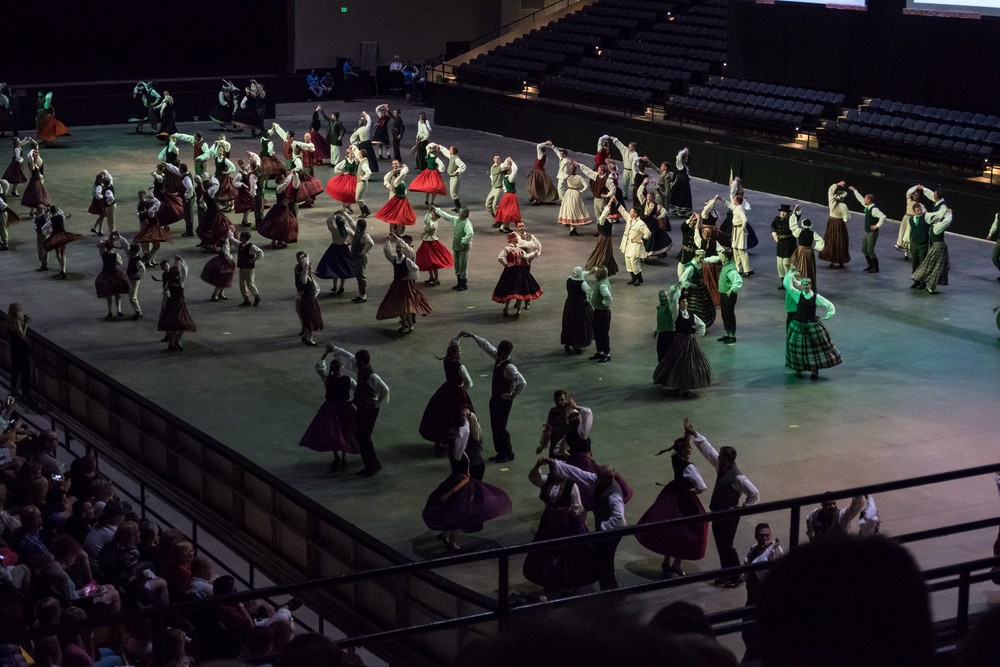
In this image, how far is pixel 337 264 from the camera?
61.7 feet

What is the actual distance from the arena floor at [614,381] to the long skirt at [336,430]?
30cm

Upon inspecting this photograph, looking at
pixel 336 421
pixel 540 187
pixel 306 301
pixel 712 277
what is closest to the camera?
pixel 336 421

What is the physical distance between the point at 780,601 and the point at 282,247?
20.2 metres

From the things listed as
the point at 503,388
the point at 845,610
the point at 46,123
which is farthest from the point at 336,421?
the point at 46,123

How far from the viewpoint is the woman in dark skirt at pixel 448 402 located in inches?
501

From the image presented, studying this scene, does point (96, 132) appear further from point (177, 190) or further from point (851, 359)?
point (851, 359)

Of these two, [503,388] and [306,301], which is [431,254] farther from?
[503,388]

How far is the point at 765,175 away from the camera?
27.4 meters

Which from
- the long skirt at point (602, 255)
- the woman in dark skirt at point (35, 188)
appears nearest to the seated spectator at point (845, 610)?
the long skirt at point (602, 255)

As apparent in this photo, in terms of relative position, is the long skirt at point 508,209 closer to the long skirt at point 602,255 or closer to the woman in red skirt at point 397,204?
the woman in red skirt at point 397,204

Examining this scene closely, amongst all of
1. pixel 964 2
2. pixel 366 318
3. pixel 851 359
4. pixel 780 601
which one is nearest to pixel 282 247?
pixel 366 318

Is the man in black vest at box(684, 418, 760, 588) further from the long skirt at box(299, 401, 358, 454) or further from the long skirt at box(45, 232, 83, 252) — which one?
the long skirt at box(45, 232, 83, 252)

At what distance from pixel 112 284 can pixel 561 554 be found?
9.76 m

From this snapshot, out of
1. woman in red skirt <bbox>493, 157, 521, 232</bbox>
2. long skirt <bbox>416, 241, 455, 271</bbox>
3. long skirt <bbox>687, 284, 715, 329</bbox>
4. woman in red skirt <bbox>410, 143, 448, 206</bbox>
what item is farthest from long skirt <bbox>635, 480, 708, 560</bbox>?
woman in red skirt <bbox>410, 143, 448, 206</bbox>
